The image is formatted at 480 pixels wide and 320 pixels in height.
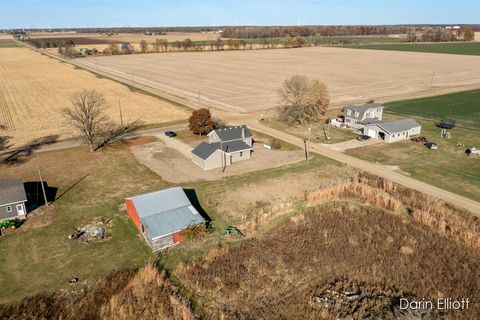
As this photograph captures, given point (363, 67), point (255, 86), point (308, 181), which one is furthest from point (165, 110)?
point (363, 67)

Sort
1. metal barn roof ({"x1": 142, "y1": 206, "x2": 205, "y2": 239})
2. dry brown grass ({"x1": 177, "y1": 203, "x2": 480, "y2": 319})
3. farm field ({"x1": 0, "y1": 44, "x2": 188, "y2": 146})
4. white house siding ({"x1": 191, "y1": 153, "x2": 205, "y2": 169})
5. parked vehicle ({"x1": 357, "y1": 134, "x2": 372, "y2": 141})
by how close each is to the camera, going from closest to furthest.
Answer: dry brown grass ({"x1": 177, "y1": 203, "x2": 480, "y2": 319}) < metal barn roof ({"x1": 142, "y1": 206, "x2": 205, "y2": 239}) < white house siding ({"x1": 191, "y1": 153, "x2": 205, "y2": 169}) < parked vehicle ({"x1": 357, "y1": 134, "x2": 372, "y2": 141}) < farm field ({"x1": 0, "y1": 44, "x2": 188, "y2": 146})

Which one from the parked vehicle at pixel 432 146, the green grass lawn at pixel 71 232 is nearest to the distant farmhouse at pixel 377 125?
the parked vehicle at pixel 432 146

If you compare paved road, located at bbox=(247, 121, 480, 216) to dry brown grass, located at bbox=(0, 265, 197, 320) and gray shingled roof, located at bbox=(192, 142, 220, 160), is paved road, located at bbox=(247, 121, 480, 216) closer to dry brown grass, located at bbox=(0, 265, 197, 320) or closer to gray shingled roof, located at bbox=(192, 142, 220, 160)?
gray shingled roof, located at bbox=(192, 142, 220, 160)

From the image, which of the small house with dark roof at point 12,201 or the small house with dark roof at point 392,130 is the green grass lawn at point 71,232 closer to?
the small house with dark roof at point 12,201

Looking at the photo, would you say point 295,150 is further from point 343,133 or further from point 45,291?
point 45,291

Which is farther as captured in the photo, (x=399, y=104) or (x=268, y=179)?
(x=399, y=104)

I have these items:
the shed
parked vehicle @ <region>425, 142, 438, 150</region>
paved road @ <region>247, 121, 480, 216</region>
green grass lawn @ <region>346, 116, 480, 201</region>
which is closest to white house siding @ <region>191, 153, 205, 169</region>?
the shed

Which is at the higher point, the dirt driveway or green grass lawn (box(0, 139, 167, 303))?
the dirt driveway
